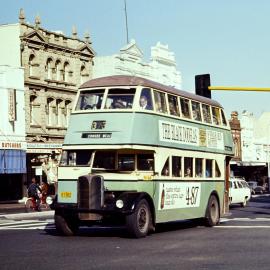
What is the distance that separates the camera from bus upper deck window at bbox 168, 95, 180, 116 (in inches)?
755

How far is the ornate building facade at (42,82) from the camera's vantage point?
49.6 m

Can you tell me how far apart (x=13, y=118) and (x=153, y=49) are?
23.0 metres

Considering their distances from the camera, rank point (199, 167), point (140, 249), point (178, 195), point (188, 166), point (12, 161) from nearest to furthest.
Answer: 1. point (140, 249)
2. point (178, 195)
3. point (188, 166)
4. point (199, 167)
5. point (12, 161)

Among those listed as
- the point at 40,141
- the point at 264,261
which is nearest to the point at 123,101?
the point at 264,261

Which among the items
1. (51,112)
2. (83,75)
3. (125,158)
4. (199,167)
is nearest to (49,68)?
(51,112)

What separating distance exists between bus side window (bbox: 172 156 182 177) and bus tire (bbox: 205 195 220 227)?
2.37 meters

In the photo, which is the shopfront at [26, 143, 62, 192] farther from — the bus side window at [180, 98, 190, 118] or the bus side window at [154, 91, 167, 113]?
the bus side window at [154, 91, 167, 113]

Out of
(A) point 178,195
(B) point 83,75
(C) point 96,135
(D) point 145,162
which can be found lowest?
(A) point 178,195

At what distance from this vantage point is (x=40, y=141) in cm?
5059

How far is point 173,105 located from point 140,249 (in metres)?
6.08

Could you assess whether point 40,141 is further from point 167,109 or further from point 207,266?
point 207,266

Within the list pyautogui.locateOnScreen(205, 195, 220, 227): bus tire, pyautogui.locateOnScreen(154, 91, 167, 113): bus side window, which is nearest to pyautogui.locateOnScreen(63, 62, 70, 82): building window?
pyautogui.locateOnScreen(205, 195, 220, 227): bus tire

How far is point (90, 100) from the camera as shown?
18.3 metres

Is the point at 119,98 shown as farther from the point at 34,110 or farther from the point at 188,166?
the point at 34,110
